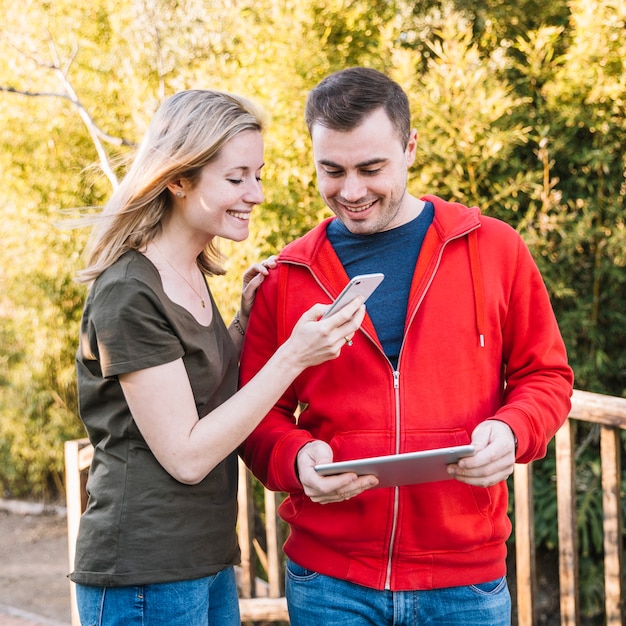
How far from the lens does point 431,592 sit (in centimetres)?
188

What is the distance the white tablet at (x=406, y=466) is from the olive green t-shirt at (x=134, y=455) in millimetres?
373

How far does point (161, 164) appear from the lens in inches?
76.1

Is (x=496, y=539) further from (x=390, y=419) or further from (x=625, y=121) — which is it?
(x=625, y=121)

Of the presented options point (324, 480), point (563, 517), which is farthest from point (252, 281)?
point (563, 517)

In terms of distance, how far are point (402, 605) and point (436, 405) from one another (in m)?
0.46

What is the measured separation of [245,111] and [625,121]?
3.05 m

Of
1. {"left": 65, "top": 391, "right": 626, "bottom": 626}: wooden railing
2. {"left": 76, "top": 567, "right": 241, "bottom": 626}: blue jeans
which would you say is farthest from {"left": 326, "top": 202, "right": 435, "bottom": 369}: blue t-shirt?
{"left": 65, "top": 391, "right": 626, "bottom": 626}: wooden railing

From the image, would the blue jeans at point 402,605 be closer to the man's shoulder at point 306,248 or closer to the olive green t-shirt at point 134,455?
the olive green t-shirt at point 134,455

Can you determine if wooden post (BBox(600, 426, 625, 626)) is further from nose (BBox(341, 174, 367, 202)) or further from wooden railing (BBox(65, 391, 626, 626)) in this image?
nose (BBox(341, 174, 367, 202))

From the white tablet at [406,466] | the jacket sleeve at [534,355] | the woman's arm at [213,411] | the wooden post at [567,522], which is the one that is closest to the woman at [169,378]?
the woman's arm at [213,411]

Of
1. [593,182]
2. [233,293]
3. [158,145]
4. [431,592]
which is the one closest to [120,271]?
[158,145]

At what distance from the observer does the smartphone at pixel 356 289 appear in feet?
5.52

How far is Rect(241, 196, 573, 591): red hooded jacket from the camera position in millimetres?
1878

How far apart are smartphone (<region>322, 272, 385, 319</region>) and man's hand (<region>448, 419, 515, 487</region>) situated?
0.40 metres
